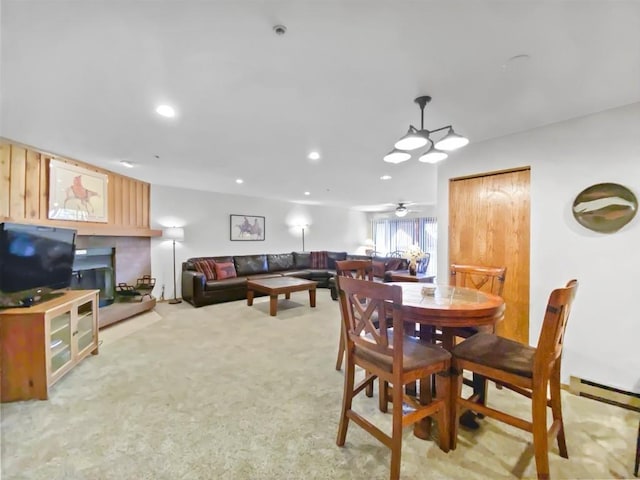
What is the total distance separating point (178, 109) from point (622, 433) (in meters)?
3.83

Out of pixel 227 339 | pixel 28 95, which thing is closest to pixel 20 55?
pixel 28 95

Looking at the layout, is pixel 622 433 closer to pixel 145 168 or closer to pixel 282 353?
pixel 282 353

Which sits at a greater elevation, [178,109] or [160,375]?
[178,109]

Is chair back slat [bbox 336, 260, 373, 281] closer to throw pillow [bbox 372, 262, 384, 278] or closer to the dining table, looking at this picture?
the dining table

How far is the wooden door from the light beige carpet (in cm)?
83

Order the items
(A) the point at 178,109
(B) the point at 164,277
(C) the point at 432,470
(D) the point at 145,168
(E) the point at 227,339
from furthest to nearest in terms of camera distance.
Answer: (B) the point at 164,277, (D) the point at 145,168, (E) the point at 227,339, (A) the point at 178,109, (C) the point at 432,470

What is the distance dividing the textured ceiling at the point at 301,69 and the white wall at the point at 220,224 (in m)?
2.49

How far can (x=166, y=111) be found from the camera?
7.34 ft

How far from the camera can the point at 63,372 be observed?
234 cm

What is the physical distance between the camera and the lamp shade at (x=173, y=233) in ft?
16.4

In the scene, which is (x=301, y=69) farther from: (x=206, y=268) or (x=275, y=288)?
(x=206, y=268)

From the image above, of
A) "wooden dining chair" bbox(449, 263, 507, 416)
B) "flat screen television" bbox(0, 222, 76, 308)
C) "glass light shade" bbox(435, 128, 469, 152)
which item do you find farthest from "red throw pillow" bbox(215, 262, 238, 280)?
"glass light shade" bbox(435, 128, 469, 152)

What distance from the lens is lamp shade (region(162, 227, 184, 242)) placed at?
501cm

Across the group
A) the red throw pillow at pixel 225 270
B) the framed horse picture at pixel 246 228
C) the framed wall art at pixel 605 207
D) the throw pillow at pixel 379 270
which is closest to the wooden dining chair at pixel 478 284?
the framed wall art at pixel 605 207
